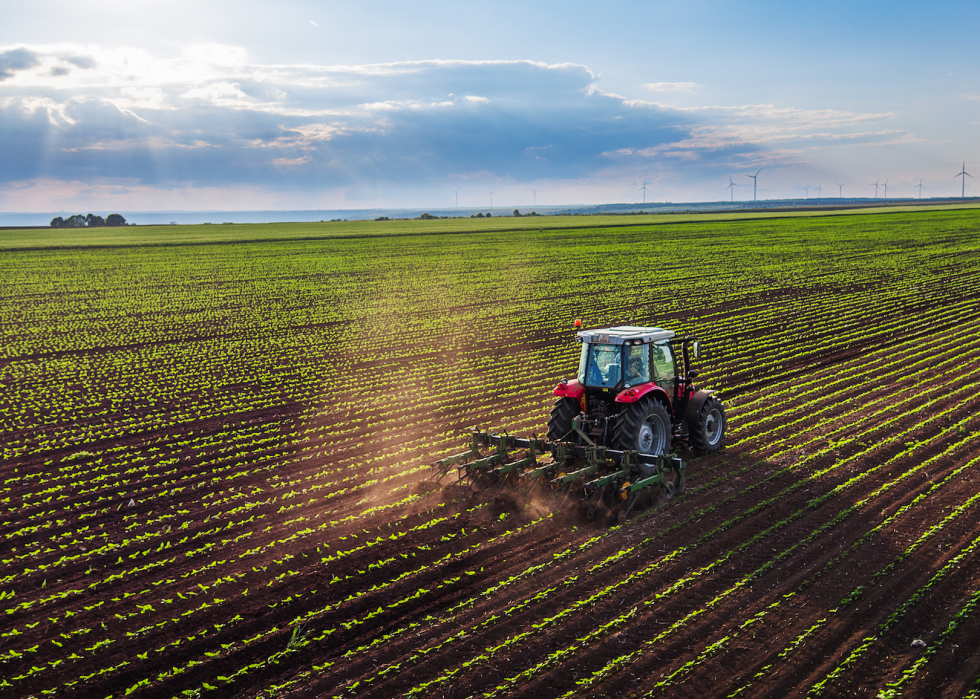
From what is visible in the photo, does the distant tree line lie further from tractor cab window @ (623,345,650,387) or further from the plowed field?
tractor cab window @ (623,345,650,387)

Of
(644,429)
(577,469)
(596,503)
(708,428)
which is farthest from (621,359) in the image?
(708,428)

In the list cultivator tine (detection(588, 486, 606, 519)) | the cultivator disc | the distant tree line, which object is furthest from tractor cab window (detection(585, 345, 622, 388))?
the distant tree line

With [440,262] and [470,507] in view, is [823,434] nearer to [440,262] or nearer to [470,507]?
[470,507]

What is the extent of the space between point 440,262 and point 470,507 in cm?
4538

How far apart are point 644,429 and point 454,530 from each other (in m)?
3.48

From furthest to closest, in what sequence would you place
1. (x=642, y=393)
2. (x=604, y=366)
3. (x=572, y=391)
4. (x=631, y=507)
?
(x=604, y=366) → (x=572, y=391) → (x=642, y=393) → (x=631, y=507)

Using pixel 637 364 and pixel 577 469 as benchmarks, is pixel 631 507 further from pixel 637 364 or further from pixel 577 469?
pixel 637 364

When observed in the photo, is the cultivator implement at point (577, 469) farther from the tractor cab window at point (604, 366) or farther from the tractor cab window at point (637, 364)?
the tractor cab window at point (637, 364)

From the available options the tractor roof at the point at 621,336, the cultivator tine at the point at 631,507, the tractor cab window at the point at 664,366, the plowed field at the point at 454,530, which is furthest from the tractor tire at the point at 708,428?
the cultivator tine at the point at 631,507

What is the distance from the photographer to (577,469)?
11930 mm

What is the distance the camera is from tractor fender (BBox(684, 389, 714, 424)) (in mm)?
12773

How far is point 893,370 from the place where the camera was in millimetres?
19266

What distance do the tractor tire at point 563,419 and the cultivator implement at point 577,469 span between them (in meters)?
0.27

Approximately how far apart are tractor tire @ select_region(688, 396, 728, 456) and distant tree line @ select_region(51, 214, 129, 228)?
150888 mm
